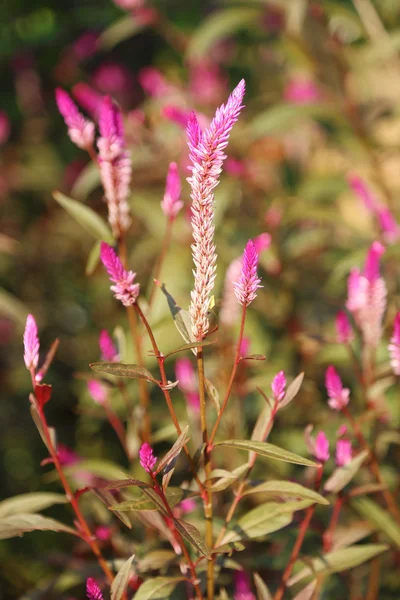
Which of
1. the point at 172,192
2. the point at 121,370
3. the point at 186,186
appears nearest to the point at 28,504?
the point at 121,370

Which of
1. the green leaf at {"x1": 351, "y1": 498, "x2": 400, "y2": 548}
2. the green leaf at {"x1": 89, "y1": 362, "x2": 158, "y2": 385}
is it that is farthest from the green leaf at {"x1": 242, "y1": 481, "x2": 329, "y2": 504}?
the green leaf at {"x1": 351, "y1": 498, "x2": 400, "y2": 548}

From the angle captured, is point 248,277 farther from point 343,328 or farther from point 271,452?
point 343,328

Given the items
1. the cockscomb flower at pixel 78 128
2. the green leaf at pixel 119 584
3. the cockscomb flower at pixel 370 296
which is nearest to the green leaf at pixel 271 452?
the green leaf at pixel 119 584

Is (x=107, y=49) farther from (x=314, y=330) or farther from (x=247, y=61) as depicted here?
(x=314, y=330)

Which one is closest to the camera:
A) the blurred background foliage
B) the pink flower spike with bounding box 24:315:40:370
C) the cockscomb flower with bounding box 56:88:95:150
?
the pink flower spike with bounding box 24:315:40:370

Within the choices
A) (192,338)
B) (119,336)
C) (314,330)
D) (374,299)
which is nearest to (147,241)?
(314,330)

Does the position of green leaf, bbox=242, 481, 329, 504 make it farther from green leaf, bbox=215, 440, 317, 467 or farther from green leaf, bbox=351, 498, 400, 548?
green leaf, bbox=351, 498, 400, 548
